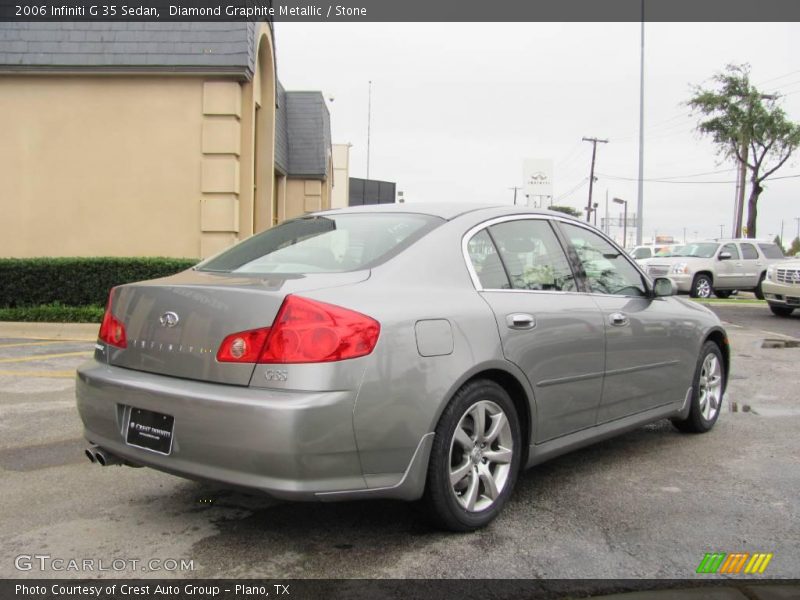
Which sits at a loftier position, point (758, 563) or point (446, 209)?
point (446, 209)

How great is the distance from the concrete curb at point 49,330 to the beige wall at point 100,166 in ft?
7.09

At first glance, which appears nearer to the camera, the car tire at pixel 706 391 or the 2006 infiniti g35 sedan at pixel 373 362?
the 2006 infiniti g35 sedan at pixel 373 362

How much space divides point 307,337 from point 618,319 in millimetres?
2196

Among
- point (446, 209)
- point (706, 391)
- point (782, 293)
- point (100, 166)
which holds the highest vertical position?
point (100, 166)

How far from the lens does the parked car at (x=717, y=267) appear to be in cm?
2084

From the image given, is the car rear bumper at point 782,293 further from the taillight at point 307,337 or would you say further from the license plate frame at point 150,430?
the license plate frame at point 150,430

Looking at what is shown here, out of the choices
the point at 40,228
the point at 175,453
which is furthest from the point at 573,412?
the point at 40,228

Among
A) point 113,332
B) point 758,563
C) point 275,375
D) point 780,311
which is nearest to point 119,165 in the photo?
point 113,332

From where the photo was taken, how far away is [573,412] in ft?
13.2

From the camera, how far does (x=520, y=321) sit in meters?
3.67

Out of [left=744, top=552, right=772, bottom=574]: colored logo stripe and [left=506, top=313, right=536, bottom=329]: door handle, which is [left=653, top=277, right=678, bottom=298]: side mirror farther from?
[left=744, top=552, right=772, bottom=574]: colored logo stripe

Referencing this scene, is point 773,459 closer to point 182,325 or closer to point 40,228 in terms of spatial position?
point 182,325

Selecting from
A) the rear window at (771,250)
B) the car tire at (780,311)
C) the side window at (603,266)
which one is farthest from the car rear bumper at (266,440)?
the rear window at (771,250)

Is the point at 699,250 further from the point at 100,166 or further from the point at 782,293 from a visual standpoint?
the point at 100,166
